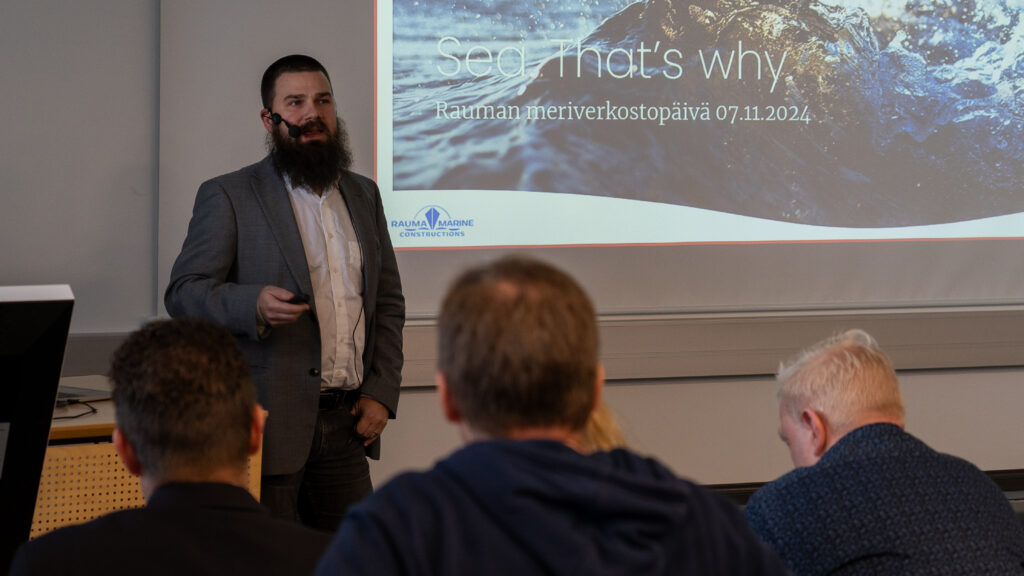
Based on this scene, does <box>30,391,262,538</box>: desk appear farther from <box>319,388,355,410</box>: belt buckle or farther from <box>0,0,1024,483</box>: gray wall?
<box>0,0,1024,483</box>: gray wall

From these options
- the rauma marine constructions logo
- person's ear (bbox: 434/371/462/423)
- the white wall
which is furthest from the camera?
the rauma marine constructions logo

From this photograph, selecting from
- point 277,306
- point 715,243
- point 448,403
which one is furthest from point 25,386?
point 715,243

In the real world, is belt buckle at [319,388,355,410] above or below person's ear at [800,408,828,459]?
below

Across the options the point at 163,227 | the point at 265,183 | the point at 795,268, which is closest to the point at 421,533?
the point at 265,183

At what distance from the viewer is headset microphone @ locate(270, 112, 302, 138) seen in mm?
2441

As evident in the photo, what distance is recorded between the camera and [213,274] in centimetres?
229

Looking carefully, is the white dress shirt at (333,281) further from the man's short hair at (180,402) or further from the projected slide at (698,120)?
the man's short hair at (180,402)

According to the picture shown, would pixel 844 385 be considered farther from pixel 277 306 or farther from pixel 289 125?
pixel 289 125

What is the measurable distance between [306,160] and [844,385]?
4.59 ft

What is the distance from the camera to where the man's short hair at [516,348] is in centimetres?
Answer: 83

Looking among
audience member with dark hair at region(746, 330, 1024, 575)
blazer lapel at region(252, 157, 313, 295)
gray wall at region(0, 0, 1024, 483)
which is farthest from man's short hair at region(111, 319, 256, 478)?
gray wall at region(0, 0, 1024, 483)

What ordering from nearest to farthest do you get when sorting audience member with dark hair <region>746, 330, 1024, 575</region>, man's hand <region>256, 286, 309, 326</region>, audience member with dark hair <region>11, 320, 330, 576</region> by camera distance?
audience member with dark hair <region>11, 320, 330, 576</region>
audience member with dark hair <region>746, 330, 1024, 575</region>
man's hand <region>256, 286, 309, 326</region>

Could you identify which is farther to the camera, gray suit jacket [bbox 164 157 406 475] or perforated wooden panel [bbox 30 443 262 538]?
gray suit jacket [bbox 164 157 406 475]

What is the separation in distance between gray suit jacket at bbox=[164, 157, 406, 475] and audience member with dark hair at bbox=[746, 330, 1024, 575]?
1.14 meters
